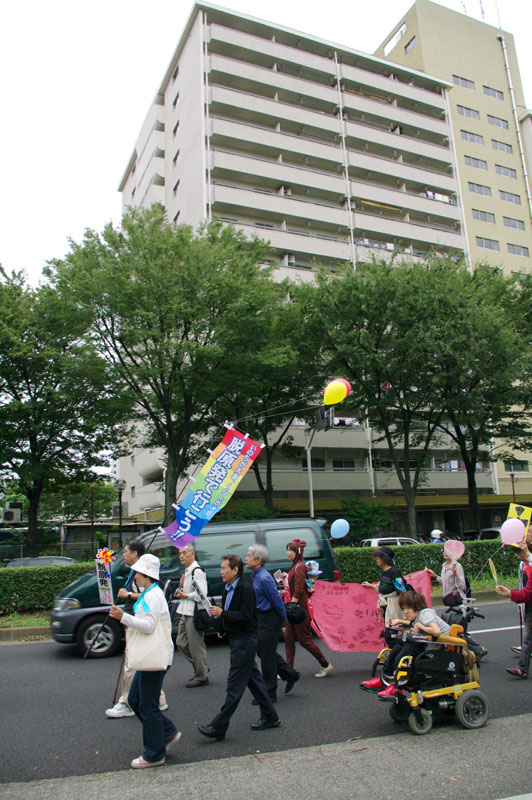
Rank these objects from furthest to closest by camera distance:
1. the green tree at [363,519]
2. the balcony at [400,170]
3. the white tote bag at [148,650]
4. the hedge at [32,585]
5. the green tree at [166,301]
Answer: the balcony at [400,170] → the green tree at [363,519] → the green tree at [166,301] → the hedge at [32,585] → the white tote bag at [148,650]

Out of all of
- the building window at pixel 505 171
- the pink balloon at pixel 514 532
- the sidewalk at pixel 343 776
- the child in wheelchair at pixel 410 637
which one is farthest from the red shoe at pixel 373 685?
the building window at pixel 505 171

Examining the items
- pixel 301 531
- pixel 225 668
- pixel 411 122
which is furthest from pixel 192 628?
pixel 411 122

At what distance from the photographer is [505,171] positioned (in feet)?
169

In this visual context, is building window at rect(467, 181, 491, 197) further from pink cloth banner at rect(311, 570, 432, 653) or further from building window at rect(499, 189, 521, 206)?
pink cloth banner at rect(311, 570, 432, 653)

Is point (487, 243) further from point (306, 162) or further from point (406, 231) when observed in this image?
point (306, 162)

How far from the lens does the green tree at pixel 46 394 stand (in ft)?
66.8

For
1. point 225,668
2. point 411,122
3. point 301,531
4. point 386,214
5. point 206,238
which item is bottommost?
point 225,668

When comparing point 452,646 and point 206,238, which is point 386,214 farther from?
point 452,646

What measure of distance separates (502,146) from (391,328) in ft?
126

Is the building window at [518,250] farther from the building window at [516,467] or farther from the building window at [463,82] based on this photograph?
the building window at [516,467]

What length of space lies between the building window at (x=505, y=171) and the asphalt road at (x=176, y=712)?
169ft

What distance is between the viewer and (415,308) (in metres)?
22.5

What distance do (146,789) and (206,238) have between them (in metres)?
19.4

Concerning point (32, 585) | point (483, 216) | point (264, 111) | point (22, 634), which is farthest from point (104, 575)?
point (483, 216)
